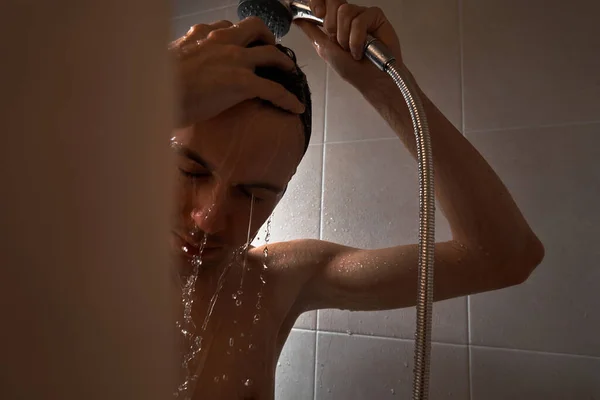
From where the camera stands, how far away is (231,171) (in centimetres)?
59

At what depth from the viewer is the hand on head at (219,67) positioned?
428mm

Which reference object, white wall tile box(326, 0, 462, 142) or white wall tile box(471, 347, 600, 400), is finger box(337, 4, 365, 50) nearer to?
white wall tile box(326, 0, 462, 142)

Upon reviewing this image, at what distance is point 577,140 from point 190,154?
79 centimetres

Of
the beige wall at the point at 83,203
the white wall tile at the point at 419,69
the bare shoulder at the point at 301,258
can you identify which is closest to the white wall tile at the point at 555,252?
the white wall tile at the point at 419,69

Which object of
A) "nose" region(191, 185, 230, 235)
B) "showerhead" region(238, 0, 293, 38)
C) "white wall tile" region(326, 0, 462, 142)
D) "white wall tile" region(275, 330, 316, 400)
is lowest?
"white wall tile" region(275, 330, 316, 400)

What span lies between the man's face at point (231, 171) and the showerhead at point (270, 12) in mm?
156

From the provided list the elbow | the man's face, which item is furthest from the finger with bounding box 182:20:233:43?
the elbow

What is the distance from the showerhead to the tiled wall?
421mm

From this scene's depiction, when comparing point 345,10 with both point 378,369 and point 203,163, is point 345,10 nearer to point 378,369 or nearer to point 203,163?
point 203,163

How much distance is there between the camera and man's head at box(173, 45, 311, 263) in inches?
22.1

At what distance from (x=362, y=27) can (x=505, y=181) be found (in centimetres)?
49

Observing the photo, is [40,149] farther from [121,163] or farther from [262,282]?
[262,282]

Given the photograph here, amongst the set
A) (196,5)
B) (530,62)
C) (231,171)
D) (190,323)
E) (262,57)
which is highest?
(196,5)

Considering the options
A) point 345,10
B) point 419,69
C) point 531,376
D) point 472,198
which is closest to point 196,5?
point 419,69
